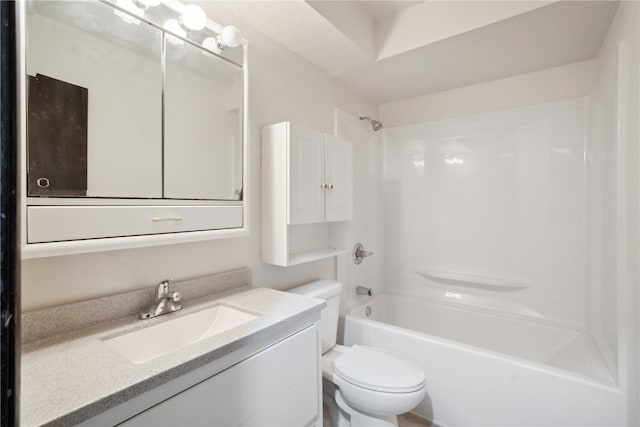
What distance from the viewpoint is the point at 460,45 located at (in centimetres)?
174

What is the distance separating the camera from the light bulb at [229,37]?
129 centimetres

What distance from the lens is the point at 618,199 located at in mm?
1418

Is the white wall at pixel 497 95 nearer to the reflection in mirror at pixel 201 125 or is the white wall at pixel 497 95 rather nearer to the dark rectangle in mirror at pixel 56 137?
the reflection in mirror at pixel 201 125

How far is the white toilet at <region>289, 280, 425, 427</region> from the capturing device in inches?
52.9

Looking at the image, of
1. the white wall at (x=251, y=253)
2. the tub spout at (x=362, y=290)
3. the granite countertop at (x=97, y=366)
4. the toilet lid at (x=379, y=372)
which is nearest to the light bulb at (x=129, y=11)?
the white wall at (x=251, y=253)

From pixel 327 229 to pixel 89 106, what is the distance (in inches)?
58.8

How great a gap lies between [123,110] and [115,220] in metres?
0.39

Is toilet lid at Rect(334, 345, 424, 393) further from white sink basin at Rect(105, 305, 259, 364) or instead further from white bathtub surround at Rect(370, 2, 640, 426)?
white sink basin at Rect(105, 305, 259, 364)

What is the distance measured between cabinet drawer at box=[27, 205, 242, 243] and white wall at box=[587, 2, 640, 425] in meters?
1.74

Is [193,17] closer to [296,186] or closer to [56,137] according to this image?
[56,137]

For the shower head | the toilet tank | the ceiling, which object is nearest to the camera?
the ceiling

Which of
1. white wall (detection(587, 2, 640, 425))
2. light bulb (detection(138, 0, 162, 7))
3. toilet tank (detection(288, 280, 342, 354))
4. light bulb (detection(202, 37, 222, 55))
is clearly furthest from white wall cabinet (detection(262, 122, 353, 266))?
white wall (detection(587, 2, 640, 425))

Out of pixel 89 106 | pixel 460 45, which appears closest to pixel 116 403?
pixel 89 106

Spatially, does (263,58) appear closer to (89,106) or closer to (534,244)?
(89,106)
